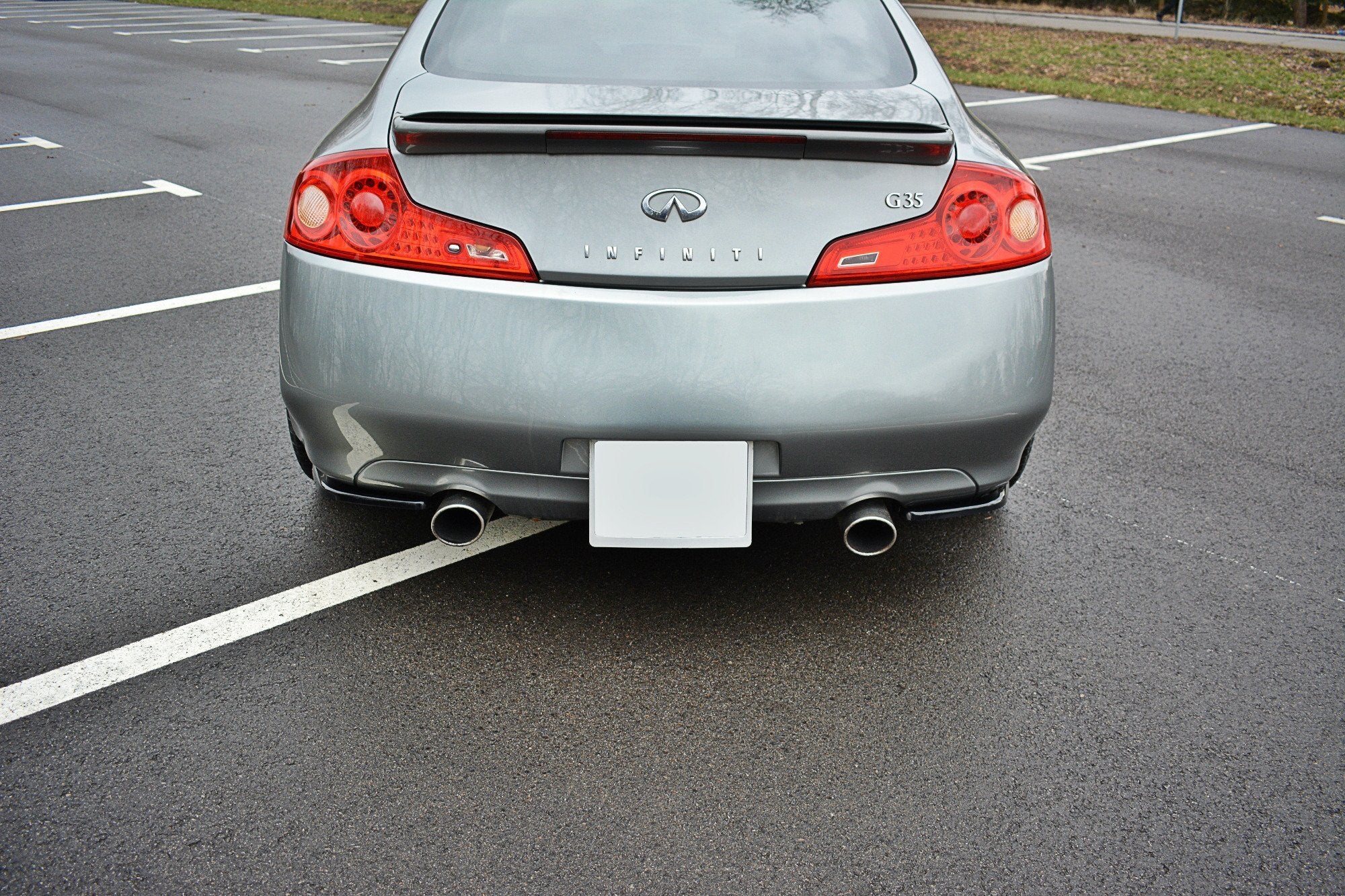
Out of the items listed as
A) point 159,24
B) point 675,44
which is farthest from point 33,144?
point 159,24

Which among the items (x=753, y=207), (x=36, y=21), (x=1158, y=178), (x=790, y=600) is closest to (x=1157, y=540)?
(x=790, y=600)

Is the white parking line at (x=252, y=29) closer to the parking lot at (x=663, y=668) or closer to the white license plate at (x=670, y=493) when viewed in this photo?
the parking lot at (x=663, y=668)

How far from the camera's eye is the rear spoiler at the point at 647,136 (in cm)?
214

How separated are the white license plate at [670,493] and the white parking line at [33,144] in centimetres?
806

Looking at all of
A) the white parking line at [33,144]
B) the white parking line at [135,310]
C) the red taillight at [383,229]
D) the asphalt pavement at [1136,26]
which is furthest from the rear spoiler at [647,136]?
the asphalt pavement at [1136,26]

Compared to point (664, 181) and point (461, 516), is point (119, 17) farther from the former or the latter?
point (664, 181)

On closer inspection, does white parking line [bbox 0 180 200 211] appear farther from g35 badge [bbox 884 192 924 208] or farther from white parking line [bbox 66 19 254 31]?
white parking line [bbox 66 19 254 31]

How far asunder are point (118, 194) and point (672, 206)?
6042 millimetres

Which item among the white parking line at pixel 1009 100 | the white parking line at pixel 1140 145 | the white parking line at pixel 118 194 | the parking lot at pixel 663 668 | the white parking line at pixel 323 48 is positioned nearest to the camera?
the parking lot at pixel 663 668

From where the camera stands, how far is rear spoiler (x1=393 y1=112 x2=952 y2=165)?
2143 mm

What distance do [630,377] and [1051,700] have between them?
3.85 ft

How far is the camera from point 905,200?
88.4 inches

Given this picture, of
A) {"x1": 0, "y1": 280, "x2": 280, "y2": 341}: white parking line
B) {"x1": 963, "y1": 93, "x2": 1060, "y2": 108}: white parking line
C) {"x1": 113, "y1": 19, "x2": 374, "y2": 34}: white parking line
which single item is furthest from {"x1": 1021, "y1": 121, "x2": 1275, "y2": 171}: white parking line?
{"x1": 113, "y1": 19, "x2": 374, "y2": 34}: white parking line

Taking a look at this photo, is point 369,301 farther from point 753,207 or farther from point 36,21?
point 36,21
